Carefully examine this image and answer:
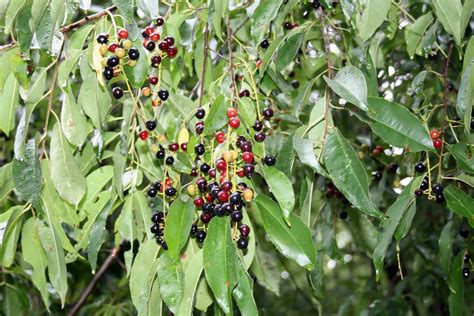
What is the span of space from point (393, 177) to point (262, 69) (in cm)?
106

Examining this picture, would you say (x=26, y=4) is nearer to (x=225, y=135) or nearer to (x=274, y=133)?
(x=225, y=135)

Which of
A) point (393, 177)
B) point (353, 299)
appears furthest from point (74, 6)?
point (353, 299)

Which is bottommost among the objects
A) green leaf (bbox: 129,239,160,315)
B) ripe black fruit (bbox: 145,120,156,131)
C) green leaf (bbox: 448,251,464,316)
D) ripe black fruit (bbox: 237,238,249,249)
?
green leaf (bbox: 448,251,464,316)

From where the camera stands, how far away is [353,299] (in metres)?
2.89

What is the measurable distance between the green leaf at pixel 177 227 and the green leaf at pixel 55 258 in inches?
15.7

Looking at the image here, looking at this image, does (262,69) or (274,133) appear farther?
(274,133)

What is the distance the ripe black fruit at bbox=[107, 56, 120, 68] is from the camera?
4.43ft

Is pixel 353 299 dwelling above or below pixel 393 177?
below

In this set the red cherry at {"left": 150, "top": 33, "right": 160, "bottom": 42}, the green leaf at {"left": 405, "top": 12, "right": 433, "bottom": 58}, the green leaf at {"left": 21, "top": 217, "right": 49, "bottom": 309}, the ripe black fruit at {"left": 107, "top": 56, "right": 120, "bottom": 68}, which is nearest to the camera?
the ripe black fruit at {"left": 107, "top": 56, "right": 120, "bottom": 68}

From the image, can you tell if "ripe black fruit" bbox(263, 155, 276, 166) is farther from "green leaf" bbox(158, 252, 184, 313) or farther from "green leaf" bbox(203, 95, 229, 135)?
"green leaf" bbox(158, 252, 184, 313)

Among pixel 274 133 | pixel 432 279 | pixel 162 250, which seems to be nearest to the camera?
pixel 162 250

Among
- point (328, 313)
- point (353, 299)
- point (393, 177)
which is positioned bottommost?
point (328, 313)

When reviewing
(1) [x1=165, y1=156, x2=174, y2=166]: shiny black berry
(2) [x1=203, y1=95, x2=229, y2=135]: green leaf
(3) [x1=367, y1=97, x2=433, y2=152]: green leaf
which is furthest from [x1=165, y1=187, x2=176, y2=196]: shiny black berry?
(3) [x1=367, y1=97, x2=433, y2=152]: green leaf

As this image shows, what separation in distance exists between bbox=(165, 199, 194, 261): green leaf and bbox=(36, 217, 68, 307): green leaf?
1.31 feet
